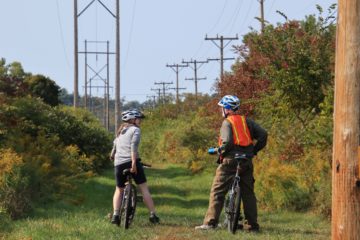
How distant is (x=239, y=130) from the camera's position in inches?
432

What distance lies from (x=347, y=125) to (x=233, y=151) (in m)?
5.18

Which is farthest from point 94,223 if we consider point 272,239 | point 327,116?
point 327,116

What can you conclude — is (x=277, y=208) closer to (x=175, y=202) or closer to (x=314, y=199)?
(x=314, y=199)

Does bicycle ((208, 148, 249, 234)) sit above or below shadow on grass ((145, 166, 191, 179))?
above

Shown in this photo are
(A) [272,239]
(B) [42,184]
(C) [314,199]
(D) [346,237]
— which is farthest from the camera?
(B) [42,184]

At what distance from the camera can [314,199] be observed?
49.4ft

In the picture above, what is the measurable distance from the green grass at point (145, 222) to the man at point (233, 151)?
360 mm

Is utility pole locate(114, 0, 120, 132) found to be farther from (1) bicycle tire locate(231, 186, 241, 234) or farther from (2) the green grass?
(1) bicycle tire locate(231, 186, 241, 234)

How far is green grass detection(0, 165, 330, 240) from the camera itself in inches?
414

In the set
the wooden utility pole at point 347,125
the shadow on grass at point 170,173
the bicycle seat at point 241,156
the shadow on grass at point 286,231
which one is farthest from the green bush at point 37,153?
the wooden utility pole at point 347,125

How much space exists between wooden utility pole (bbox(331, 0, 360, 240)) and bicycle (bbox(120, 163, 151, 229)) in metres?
5.63

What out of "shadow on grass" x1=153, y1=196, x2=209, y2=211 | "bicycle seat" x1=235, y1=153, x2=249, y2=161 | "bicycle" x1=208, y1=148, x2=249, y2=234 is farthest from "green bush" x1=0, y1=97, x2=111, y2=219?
"bicycle seat" x1=235, y1=153, x2=249, y2=161

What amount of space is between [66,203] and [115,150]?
173 inches

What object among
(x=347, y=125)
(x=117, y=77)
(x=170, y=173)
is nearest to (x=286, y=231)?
(x=347, y=125)
